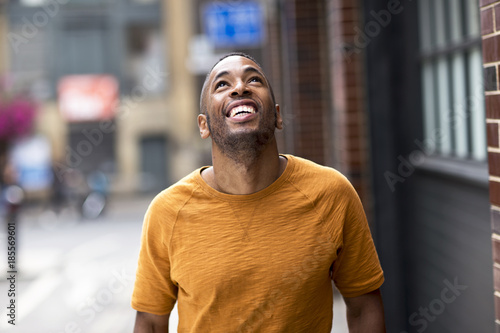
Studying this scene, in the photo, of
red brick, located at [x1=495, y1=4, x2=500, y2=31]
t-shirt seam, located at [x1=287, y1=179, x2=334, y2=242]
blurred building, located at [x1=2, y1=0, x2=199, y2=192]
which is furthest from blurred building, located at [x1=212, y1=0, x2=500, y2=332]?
blurred building, located at [x1=2, y1=0, x2=199, y2=192]

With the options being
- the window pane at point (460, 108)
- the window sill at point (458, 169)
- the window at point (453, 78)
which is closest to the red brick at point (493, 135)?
the window sill at point (458, 169)

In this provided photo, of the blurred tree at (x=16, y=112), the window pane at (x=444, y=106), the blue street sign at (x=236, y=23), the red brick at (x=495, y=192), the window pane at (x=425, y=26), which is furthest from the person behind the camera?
the blurred tree at (x=16, y=112)

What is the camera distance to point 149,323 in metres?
2.26

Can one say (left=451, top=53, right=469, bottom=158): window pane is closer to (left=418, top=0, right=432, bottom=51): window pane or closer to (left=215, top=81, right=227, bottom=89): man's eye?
(left=418, top=0, right=432, bottom=51): window pane

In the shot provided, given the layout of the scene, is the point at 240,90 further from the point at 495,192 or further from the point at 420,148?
the point at 420,148

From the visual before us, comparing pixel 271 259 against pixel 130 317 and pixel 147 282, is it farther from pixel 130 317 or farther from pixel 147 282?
pixel 130 317

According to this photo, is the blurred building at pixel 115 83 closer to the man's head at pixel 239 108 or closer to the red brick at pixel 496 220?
the man's head at pixel 239 108

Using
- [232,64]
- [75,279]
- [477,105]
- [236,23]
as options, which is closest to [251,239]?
[232,64]

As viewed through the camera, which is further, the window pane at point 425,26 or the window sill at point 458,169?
the window pane at point 425,26

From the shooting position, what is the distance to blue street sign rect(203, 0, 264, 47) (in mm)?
11945

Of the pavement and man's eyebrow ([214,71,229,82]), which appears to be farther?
the pavement

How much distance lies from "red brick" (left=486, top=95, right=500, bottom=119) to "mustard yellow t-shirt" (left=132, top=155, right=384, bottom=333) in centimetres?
53

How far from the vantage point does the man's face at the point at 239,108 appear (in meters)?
2.12

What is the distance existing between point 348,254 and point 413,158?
7.87ft
